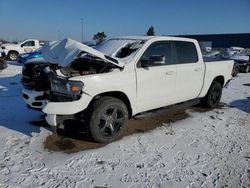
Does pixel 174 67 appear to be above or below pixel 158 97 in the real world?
above

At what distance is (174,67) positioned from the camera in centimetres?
A: 596

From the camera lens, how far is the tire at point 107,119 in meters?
4.78

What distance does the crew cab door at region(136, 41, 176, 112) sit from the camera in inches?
209

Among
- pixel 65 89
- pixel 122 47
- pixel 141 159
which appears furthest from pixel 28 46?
pixel 141 159

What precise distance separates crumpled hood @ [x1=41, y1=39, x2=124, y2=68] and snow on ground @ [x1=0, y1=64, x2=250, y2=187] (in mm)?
1456

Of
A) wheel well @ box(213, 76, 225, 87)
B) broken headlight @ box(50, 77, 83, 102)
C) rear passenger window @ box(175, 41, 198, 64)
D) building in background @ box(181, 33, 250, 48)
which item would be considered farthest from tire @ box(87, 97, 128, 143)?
building in background @ box(181, 33, 250, 48)

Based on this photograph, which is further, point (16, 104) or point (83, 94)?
point (16, 104)

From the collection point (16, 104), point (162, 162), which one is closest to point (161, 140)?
point (162, 162)

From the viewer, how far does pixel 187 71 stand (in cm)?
629

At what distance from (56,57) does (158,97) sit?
2127 mm

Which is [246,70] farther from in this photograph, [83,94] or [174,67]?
[83,94]

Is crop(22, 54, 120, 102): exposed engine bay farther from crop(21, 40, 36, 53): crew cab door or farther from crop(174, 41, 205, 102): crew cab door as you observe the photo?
crop(21, 40, 36, 53): crew cab door

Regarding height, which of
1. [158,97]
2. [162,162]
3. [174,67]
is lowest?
[162,162]

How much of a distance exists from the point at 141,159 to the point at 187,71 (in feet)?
8.66
